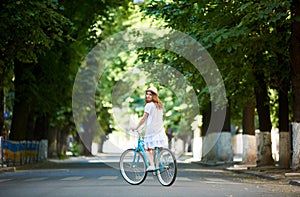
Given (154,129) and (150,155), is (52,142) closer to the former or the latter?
(150,155)

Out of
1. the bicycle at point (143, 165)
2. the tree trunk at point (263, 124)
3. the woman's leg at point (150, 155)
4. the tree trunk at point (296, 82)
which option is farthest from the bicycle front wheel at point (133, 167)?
the tree trunk at point (263, 124)

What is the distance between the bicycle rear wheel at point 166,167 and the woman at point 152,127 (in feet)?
0.79

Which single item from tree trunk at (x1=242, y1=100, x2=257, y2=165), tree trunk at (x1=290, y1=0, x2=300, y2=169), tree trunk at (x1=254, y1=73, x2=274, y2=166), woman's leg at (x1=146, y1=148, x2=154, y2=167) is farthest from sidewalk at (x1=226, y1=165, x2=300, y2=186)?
woman's leg at (x1=146, y1=148, x2=154, y2=167)

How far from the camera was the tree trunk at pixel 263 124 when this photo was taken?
2986cm

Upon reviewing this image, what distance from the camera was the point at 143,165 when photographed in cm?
1702

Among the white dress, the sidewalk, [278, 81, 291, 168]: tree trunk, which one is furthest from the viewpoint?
[278, 81, 291, 168]: tree trunk

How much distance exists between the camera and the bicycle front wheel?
56.1ft

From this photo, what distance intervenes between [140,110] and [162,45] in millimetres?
34873

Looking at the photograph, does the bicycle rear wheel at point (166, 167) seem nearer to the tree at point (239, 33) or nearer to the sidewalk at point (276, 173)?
the sidewalk at point (276, 173)

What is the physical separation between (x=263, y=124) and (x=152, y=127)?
1429 cm

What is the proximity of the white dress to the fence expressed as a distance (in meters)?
14.0

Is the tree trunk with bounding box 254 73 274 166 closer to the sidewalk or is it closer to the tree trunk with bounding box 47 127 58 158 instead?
the sidewalk

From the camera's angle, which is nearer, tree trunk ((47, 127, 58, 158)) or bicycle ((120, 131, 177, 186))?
bicycle ((120, 131, 177, 186))

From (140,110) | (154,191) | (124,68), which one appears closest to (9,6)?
(154,191)
